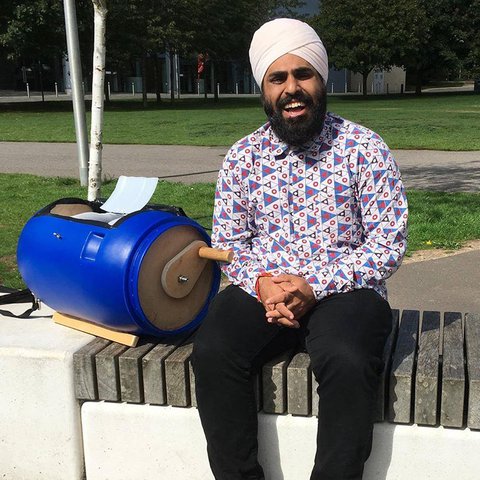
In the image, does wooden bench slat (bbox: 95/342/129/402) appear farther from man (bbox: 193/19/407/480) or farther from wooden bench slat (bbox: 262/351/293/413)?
wooden bench slat (bbox: 262/351/293/413)

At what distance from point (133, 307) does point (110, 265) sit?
0.57ft

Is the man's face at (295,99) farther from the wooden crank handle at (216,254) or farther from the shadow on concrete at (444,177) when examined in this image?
the shadow on concrete at (444,177)

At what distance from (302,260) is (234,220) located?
1.09 feet

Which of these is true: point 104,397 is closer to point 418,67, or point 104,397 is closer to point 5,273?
point 5,273

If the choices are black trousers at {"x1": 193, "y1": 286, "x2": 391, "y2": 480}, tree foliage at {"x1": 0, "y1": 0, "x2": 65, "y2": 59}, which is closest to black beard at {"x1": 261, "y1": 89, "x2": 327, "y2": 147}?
black trousers at {"x1": 193, "y1": 286, "x2": 391, "y2": 480}

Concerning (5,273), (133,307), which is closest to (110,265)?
(133,307)

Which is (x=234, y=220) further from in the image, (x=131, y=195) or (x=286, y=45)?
(x=286, y=45)

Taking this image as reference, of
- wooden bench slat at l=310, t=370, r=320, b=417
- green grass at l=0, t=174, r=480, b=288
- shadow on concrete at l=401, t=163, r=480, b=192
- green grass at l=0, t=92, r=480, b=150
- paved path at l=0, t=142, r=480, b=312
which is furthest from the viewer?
green grass at l=0, t=92, r=480, b=150

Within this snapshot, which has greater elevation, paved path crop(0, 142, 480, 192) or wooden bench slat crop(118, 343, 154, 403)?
wooden bench slat crop(118, 343, 154, 403)

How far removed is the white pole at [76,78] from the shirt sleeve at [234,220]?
6.19m

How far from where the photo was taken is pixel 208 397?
2291 millimetres

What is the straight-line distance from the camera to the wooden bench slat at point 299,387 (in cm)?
238

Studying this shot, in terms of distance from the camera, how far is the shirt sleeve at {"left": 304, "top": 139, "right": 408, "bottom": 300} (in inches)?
95.2

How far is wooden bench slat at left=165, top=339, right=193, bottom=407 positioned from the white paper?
64cm
